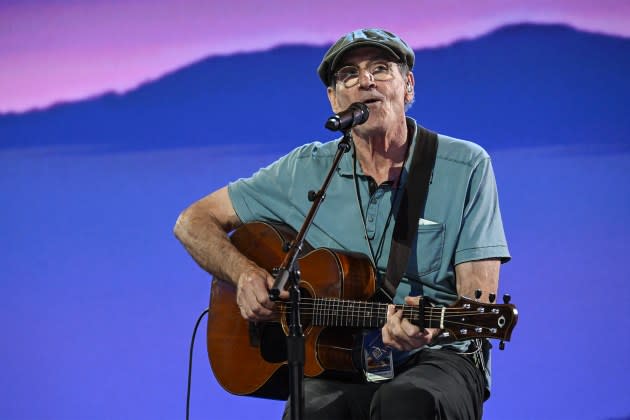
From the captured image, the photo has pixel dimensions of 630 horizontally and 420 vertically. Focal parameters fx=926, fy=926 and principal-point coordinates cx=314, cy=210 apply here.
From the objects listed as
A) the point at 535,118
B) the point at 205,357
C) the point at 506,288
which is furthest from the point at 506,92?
the point at 205,357

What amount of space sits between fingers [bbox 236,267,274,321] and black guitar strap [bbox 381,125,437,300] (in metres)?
0.39

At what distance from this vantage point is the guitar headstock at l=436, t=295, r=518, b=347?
2.48m

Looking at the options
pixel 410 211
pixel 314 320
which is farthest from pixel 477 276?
pixel 314 320

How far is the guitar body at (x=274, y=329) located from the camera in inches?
115

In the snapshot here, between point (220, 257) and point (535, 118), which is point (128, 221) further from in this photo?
point (535, 118)

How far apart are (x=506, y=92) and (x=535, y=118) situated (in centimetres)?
17

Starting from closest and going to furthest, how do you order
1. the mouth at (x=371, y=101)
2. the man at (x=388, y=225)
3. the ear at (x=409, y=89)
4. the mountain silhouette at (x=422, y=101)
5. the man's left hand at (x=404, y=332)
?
the man's left hand at (x=404, y=332) < the man at (x=388, y=225) < the mouth at (x=371, y=101) < the ear at (x=409, y=89) < the mountain silhouette at (x=422, y=101)

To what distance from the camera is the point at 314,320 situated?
2.96 m

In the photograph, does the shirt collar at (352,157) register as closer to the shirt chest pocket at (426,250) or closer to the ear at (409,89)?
the ear at (409,89)

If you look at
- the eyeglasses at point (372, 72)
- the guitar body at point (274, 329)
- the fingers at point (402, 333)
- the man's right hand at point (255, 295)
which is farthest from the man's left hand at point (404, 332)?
the eyeglasses at point (372, 72)

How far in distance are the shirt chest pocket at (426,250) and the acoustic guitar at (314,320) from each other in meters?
0.17

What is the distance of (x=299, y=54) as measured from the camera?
170 inches

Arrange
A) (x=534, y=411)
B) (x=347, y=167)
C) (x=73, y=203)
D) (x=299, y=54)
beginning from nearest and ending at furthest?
(x=347, y=167) < (x=534, y=411) < (x=299, y=54) < (x=73, y=203)

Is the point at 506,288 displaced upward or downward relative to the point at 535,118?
downward
